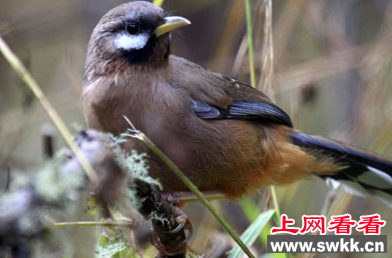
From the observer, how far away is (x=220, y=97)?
13.6 feet

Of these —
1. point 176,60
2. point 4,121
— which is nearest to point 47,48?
point 4,121

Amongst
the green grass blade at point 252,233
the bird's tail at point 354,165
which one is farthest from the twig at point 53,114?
the bird's tail at point 354,165

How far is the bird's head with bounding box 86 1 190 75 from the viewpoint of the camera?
367 cm

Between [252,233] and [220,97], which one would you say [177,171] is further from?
[220,97]

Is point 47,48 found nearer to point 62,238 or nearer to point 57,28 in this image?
point 57,28

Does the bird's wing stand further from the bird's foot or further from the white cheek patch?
the bird's foot

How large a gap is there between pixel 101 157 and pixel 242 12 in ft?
12.7

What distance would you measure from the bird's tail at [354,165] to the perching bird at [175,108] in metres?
0.31

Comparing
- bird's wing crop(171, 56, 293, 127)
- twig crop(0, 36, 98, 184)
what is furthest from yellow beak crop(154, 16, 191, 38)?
twig crop(0, 36, 98, 184)

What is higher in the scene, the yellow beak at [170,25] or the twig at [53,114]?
the yellow beak at [170,25]

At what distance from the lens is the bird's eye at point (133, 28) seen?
3686mm

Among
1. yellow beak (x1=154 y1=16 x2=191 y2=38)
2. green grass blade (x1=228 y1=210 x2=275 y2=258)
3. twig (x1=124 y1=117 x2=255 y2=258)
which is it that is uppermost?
yellow beak (x1=154 y1=16 x2=191 y2=38)

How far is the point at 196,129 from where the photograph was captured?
146 inches

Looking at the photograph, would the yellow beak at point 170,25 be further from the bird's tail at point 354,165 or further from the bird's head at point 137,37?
the bird's tail at point 354,165
